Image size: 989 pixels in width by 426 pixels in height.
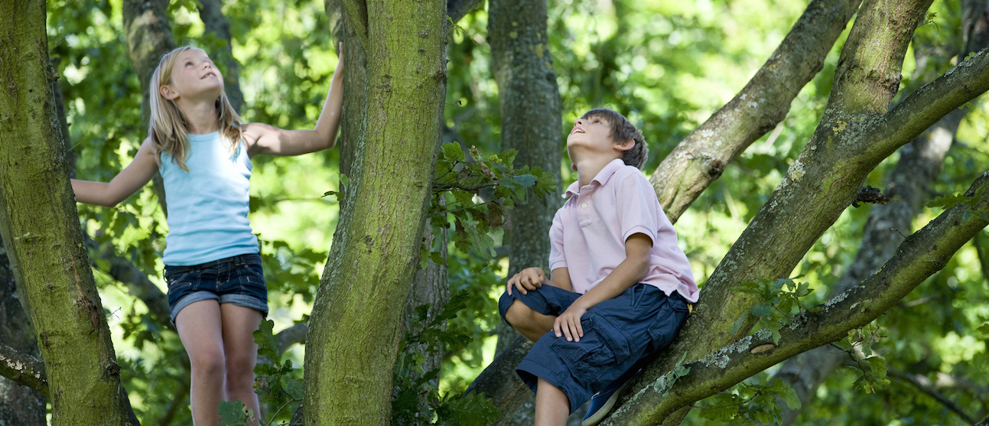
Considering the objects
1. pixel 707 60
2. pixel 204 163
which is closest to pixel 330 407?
pixel 204 163

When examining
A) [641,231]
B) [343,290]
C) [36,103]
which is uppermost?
[36,103]

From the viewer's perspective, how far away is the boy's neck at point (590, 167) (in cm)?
283

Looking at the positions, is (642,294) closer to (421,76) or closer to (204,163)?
(421,76)

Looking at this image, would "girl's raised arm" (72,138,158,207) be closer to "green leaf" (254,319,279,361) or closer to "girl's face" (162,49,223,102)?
"girl's face" (162,49,223,102)

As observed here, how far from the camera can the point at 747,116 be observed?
300 cm

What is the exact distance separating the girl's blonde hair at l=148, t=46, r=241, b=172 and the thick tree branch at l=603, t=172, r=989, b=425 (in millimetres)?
1857

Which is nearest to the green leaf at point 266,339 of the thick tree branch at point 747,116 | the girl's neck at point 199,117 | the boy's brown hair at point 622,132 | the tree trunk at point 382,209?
the tree trunk at point 382,209

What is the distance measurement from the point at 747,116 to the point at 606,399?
1195 mm

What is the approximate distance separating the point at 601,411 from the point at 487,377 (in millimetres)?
679

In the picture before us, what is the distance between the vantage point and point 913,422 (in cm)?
730

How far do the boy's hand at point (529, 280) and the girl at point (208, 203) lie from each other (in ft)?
3.03

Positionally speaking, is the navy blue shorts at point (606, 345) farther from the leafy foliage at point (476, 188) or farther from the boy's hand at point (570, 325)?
the leafy foliage at point (476, 188)

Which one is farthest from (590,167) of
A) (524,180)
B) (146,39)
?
(146,39)

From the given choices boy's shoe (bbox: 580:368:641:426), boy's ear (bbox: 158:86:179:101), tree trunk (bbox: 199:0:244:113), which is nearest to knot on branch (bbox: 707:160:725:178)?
boy's shoe (bbox: 580:368:641:426)
